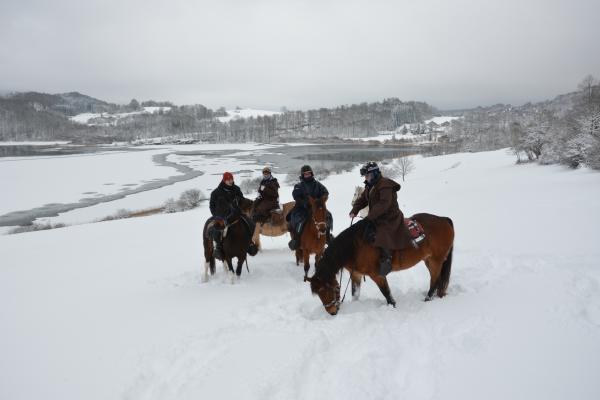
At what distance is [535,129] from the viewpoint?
31.4 metres

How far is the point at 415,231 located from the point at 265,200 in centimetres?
400

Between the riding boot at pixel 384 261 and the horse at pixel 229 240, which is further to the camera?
the horse at pixel 229 240

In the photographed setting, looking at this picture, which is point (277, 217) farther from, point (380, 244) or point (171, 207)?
point (171, 207)

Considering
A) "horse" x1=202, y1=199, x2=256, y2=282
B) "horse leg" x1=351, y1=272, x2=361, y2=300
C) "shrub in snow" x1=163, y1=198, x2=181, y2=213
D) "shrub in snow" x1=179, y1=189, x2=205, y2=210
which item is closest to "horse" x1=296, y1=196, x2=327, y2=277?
"horse" x1=202, y1=199, x2=256, y2=282

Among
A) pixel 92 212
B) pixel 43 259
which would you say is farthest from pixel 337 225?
pixel 92 212

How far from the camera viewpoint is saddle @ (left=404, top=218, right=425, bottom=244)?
477cm

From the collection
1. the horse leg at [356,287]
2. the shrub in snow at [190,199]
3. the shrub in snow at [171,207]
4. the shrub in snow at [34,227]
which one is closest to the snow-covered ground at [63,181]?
the shrub in snow at [34,227]

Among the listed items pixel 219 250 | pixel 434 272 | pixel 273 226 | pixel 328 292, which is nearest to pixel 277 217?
pixel 273 226

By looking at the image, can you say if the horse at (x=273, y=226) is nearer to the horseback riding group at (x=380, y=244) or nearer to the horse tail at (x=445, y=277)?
the horseback riding group at (x=380, y=244)

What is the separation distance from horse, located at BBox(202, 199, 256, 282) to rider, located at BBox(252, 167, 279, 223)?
1298 mm

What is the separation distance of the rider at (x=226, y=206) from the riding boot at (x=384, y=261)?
2.87 metres

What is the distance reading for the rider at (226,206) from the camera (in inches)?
250

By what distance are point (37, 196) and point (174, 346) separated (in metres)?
31.9

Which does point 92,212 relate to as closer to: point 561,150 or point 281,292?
point 281,292
